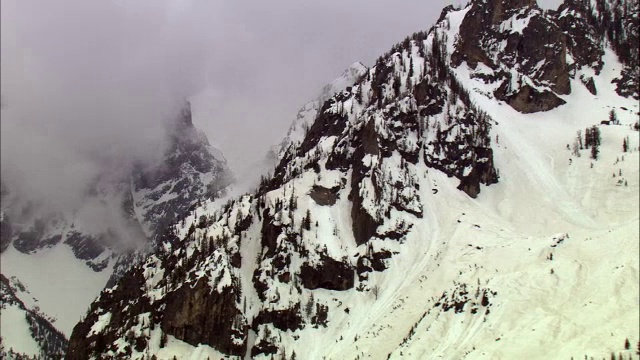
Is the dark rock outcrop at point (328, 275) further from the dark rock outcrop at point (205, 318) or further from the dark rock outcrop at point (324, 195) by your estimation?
the dark rock outcrop at point (324, 195)

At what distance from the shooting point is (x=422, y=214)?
141m

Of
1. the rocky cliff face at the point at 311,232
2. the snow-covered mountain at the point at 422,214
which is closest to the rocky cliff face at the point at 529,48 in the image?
the snow-covered mountain at the point at 422,214

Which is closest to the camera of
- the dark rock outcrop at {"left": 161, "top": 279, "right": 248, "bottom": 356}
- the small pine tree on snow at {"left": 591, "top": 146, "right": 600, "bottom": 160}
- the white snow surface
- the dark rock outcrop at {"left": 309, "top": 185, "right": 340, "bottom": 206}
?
the white snow surface

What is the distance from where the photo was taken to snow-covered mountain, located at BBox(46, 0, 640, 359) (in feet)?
328

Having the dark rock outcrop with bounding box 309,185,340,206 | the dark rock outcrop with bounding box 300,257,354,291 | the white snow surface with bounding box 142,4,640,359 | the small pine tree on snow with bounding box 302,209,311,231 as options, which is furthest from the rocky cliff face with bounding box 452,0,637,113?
the dark rock outcrop with bounding box 300,257,354,291

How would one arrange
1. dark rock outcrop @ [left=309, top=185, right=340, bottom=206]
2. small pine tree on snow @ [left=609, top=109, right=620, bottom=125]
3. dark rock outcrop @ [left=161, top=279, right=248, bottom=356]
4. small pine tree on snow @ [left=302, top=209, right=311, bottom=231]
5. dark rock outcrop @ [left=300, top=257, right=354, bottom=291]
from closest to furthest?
dark rock outcrop @ [left=161, top=279, right=248, bottom=356] → dark rock outcrop @ [left=300, top=257, right=354, bottom=291] → small pine tree on snow @ [left=302, top=209, right=311, bottom=231] → small pine tree on snow @ [left=609, top=109, right=620, bottom=125] → dark rock outcrop @ [left=309, top=185, right=340, bottom=206]

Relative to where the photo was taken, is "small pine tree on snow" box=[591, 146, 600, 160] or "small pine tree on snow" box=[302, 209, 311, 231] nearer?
"small pine tree on snow" box=[591, 146, 600, 160]

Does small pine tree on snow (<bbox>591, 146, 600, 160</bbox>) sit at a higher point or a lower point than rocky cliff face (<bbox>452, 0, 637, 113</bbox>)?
lower

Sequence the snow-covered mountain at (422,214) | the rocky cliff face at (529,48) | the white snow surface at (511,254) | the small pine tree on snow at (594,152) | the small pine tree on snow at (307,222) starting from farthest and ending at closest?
the rocky cliff face at (529,48) → the small pine tree on snow at (307,222) → the small pine tree on snow at (594,152) → the snow-covered mountain at (422,214) → the white snow surface at (511,254)

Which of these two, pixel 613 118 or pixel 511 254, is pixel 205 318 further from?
pixel 613 118

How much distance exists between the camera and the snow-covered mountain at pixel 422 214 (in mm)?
99938

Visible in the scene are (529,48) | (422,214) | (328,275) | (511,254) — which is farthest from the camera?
(529,48)

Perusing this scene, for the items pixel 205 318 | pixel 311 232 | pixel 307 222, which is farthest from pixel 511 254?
pixel 205 318

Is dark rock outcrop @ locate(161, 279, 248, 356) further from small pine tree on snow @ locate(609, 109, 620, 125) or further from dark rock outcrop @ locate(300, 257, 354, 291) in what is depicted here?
small pine tree on snow @ locate(609, 109, 620, 125)
